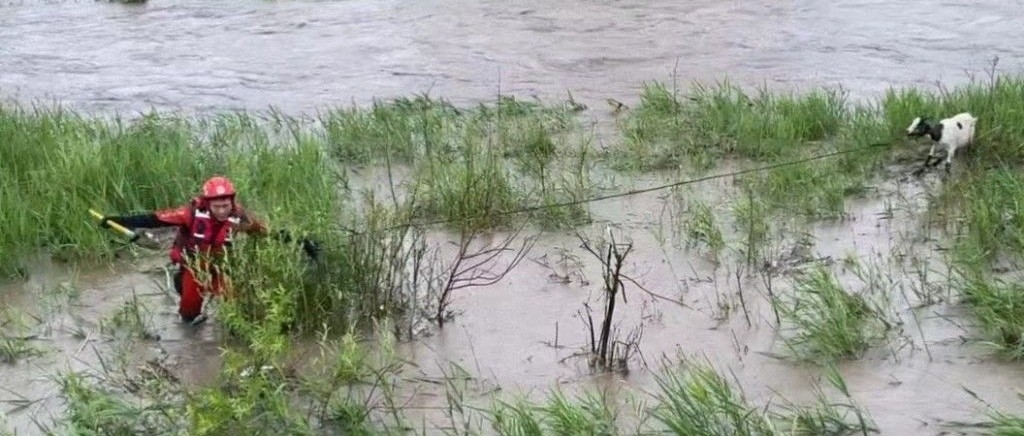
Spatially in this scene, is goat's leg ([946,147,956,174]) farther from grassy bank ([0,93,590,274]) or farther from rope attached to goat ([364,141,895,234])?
grassy bank ([0,93,590,274])

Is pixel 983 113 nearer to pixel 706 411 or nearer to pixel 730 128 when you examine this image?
pixel 730 128

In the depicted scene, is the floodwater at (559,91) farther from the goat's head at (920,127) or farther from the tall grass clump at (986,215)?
the goat's head at (920,127)

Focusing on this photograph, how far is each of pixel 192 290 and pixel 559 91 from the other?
6.42m

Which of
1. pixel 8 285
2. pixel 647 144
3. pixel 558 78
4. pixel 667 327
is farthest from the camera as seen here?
pixel 558 78

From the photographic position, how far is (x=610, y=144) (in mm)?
8688

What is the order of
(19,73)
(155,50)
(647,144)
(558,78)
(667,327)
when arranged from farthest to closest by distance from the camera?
(155,50), (19,73), (558,78), (647,144), (667,327)

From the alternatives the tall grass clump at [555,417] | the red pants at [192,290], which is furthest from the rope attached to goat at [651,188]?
the tall grass clump at [555,417]

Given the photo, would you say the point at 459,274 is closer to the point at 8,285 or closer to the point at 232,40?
the point at 8,285

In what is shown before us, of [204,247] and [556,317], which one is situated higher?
[204,247]

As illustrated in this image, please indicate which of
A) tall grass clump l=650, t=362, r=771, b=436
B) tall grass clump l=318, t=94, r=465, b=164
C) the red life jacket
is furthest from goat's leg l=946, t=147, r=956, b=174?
the red life jacket

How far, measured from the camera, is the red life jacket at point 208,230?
525 cm

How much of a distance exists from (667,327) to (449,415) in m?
1.29

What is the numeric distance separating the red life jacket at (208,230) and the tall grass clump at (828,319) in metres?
2.42

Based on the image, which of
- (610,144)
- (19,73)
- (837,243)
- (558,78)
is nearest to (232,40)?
(19,73)
